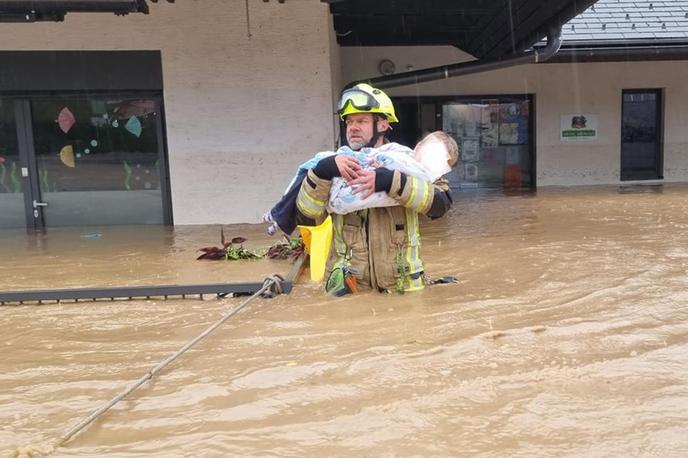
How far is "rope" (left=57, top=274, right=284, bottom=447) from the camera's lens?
247cm

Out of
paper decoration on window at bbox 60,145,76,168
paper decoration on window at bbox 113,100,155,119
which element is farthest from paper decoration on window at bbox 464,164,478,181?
paper decoration on window at bbox 60,145,76,168

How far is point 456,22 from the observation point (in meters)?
11.7

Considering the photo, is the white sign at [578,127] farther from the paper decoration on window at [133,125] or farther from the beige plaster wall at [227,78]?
the paper decoration on window at [133,125]

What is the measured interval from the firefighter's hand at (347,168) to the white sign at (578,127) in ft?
37.8

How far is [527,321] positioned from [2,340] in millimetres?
3260

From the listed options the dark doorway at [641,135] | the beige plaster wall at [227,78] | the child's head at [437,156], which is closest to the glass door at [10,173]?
the beige plaster wall at [227,78]

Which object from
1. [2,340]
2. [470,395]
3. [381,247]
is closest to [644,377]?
[470,395]

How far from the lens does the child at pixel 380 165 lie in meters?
4.09

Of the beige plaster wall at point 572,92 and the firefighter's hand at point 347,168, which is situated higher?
the beige plaster wall at point 572,92

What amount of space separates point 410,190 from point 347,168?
439mm

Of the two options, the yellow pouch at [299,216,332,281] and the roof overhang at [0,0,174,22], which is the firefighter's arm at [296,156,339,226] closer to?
the yellow pouch at [299,216,332,281]

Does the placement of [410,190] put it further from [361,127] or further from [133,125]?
[133,125]

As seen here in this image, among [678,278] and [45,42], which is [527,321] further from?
[45,42]

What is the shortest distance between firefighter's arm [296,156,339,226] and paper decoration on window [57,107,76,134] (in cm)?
673
